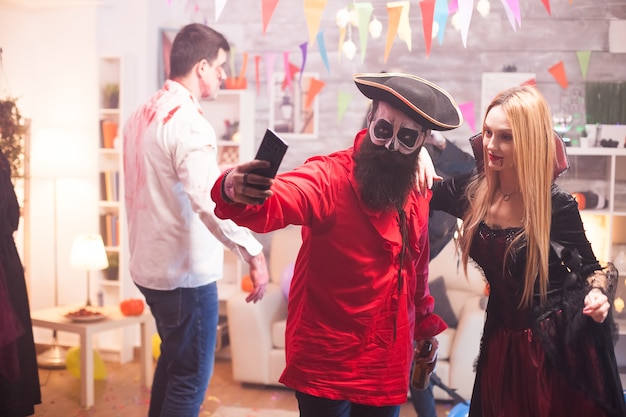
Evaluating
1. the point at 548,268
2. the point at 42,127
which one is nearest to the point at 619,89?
the point at 548,268

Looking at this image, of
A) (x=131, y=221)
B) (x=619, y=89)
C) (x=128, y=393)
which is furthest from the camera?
(x=128, y=393)

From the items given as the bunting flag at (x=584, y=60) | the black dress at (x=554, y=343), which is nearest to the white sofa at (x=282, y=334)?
the bunting flag at (x=584, y=60)

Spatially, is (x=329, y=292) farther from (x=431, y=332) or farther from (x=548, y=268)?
(x=548, y=268)

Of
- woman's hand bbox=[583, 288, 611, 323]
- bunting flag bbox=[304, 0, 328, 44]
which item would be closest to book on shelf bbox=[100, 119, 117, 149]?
bunting flag bbox=[304, 0, 328, 44]

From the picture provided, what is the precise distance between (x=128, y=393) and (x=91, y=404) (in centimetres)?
28

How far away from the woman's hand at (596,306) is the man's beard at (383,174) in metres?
0.50

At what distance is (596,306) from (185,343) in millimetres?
1312

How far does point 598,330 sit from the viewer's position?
1.79 meters

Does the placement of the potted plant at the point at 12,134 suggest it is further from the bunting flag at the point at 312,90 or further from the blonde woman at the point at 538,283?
the blonde woman at the point at 538,283

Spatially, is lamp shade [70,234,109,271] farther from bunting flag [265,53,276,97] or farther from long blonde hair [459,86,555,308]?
long blonde hair [459,86,555,308]

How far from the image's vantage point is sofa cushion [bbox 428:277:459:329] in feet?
12.3

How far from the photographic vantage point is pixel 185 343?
7.73ft

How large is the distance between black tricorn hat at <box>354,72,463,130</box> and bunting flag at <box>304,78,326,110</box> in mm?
2607

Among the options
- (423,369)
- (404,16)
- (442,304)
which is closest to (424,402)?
(442,304)
